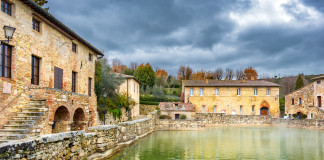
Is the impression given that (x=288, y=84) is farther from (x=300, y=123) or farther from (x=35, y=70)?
(x=35, y=70)

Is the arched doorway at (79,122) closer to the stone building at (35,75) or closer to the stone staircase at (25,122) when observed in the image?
the stone building at (35,75)

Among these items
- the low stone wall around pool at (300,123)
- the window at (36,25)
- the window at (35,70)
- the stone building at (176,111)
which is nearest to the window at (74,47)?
the window at (36,25)

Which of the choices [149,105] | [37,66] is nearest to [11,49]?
[37,66]

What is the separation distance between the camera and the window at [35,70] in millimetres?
12656

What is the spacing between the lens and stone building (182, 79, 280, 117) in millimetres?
43938

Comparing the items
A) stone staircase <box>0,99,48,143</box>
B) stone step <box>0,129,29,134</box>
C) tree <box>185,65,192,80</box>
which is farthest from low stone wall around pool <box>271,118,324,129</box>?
tree <box>185,65,192,80</box>

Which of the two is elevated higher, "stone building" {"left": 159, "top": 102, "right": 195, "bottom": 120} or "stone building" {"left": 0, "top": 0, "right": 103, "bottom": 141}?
"stone building" {"left": 0, "top": 0, "right": 103, "bottom": 141}

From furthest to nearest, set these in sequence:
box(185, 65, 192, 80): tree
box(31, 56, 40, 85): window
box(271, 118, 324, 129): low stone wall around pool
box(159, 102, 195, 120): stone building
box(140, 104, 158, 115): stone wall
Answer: box(185, 65, 192, 80): tree
box(140, 104, 158, 115): stone wall
box(159, 102, 195, 120): stone building
box(271, 118, 324, 129): low stone wall around pool
box(31, 56, 40, 85): window

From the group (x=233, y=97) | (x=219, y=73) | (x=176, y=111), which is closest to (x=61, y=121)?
(x=176, y=111)

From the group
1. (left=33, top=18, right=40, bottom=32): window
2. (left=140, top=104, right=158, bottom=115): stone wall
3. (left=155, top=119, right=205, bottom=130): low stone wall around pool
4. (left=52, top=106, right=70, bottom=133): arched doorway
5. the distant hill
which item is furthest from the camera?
the distant hill

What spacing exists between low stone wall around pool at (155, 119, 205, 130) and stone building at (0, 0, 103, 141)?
1592 cm

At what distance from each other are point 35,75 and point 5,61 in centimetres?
255

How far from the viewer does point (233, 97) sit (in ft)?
145

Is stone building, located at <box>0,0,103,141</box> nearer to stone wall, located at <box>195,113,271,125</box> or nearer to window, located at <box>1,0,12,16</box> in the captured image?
window, located at <box>1,0,12,16</box>
